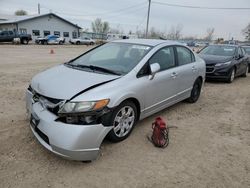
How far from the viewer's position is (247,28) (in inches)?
2341

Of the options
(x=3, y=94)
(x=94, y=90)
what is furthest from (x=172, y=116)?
(x=3, y=94)

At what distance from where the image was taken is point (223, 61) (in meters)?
9.05

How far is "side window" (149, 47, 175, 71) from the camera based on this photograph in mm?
4363

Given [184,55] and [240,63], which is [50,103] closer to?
[184,55]

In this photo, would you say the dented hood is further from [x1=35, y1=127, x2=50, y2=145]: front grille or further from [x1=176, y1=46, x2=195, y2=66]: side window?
[x1=176, y1=46, x2=195, y2=66]: side window

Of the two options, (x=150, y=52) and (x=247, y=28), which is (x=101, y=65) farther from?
(x=247, y=28)

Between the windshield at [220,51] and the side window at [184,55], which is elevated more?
the side window at [184,55]

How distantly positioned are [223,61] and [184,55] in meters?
4.25

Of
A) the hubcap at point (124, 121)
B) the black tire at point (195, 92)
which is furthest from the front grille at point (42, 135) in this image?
the black tire at point (195, 92)

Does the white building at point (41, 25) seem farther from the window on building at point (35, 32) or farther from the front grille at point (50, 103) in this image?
the front grille at point (50, 103)

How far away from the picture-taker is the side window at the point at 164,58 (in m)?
4.36

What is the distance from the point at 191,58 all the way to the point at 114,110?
3.21 meters

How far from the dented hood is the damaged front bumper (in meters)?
0.30

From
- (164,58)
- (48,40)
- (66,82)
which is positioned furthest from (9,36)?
(66,82)
